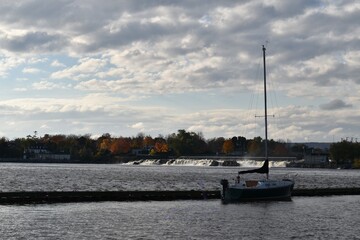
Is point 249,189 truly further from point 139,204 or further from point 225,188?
point 139,204

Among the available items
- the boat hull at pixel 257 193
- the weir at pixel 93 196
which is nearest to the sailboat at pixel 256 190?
the boat hull at pixel 257 193

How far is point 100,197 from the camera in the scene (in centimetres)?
7794

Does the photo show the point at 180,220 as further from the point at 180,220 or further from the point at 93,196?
the point at 93,196

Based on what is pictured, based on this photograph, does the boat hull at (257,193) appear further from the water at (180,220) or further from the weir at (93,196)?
the weir at (93,196)

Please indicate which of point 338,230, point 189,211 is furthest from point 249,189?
point 338,230

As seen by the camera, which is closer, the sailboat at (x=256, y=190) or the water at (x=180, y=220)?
the water at (x=180, y=220)

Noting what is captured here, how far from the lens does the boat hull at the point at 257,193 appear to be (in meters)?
78.9

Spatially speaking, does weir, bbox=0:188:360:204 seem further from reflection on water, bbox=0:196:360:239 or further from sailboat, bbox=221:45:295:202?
sailboat, bbox=221:45:295:202

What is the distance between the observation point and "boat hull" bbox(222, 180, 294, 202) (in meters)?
78.9

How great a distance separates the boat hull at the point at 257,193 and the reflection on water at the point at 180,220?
5.13ft

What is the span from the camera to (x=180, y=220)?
6038cm

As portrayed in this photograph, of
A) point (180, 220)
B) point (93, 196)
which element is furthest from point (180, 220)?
point (93, 196)

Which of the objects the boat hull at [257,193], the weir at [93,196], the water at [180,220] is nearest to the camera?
the water at [180,220]

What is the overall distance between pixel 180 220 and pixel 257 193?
22015 mm
